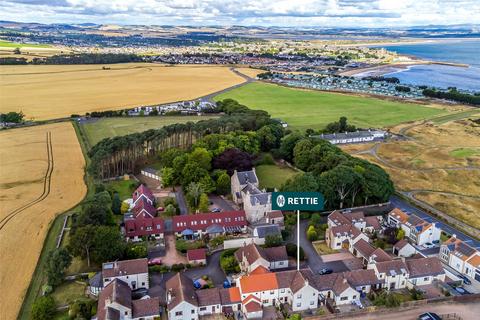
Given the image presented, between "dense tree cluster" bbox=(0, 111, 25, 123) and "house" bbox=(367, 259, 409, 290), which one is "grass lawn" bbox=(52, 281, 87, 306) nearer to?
"house" bbox=(367, 259, 409, 290)

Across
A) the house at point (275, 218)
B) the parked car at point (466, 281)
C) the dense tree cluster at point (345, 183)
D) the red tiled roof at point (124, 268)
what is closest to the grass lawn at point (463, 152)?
the dense tree cluster at point (345, 183)

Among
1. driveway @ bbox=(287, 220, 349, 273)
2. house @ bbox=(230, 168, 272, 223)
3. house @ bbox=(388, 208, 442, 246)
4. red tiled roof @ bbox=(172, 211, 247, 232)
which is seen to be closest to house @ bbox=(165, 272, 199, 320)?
red tiled roof @ bbox=(172, 211, 247, 232)

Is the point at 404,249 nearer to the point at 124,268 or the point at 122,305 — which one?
the point at 124,268

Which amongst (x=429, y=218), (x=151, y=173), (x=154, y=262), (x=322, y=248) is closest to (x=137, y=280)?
(x=154, y=262)

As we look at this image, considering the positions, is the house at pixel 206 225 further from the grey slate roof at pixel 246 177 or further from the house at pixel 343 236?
the house at pixel 343 236

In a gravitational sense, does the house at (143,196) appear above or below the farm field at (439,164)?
above

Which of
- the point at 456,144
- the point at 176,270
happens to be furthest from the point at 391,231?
the point at 456,144
